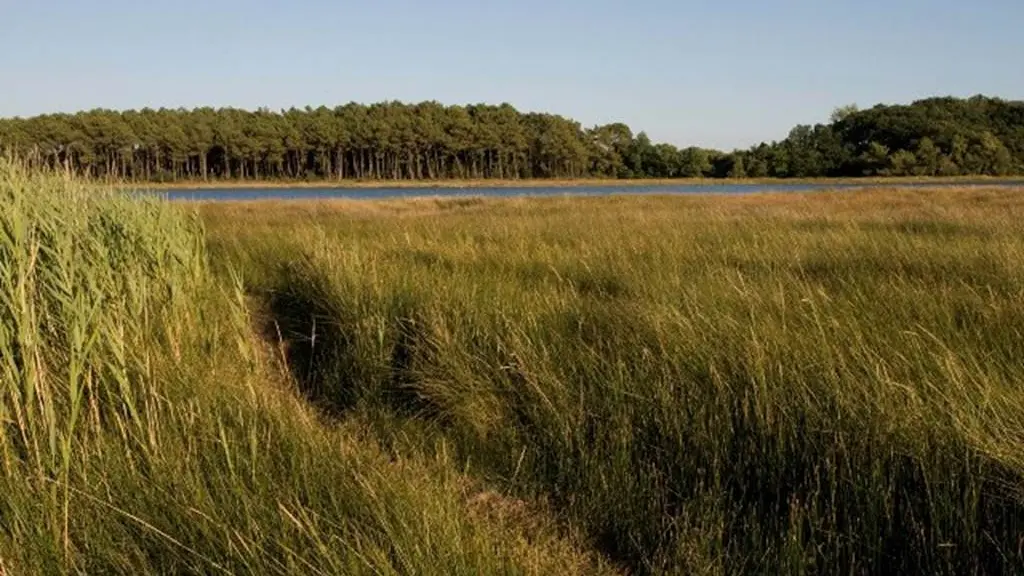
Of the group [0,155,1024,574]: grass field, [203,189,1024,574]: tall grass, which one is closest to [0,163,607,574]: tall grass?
[0,155,1024,574]: grass field

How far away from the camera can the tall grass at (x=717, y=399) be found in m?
2.29

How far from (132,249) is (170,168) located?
301 feet

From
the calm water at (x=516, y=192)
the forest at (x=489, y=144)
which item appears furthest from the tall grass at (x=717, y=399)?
the forest at (x=489, y=144)

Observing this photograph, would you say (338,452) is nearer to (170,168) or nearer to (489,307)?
(489,307)

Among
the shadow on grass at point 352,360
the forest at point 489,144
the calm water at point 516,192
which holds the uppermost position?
the forest at point 489,144

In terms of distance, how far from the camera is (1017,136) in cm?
8850

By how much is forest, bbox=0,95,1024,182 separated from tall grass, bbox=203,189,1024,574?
255 feet

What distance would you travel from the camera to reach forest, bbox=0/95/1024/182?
81188 mm

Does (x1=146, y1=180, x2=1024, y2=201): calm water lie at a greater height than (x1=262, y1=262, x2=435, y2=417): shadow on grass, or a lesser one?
greater

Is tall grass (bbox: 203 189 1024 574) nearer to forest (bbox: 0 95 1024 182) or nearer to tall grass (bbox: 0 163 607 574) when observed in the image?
tall grass (bbox: 0 163 607 574)

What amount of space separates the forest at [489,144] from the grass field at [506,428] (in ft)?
255

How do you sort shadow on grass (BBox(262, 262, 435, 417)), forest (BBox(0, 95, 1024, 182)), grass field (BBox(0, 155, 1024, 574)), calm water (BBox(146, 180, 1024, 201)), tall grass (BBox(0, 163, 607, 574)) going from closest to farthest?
tall grass (BBox(0, 163, 607, 574)), grass field (BBox(0, 155, 1024, 574)), shadow on grass (BBox(262, 262, 435, 417)), calm water (BBox(146, 180, 1024, 201)), forest (BBox(0, 95, 1024, 182))

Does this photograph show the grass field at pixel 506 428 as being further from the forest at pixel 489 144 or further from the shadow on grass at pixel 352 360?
the forest at pixel 489 144

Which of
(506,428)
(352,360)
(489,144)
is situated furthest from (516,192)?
(506,428)
